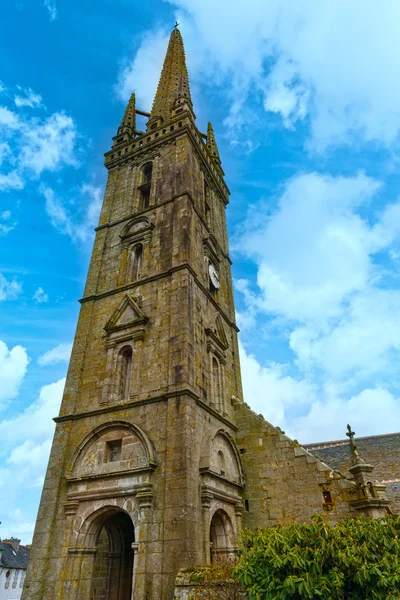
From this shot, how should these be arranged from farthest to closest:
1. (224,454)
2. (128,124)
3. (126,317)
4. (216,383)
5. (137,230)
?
(128,124) < (137,230) < (216,383) < (126,317) < (224,454)

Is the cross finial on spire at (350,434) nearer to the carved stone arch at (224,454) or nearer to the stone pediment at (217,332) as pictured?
the carved stone arch at (224,454)

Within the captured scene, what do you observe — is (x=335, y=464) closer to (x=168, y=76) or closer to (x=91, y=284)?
(x=91, y=284)

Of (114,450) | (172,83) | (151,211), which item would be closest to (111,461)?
(114,450)

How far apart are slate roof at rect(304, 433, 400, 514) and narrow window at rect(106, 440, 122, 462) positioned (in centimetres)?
1205

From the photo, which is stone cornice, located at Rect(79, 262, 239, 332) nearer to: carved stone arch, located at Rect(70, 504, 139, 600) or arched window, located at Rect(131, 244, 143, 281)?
arched window, located at Rect(131, 244, 143, 281)

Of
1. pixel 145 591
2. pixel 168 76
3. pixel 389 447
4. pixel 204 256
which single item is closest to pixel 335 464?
pixel 389 447

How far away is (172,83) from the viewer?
28.1m

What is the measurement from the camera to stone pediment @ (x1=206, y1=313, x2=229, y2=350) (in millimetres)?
16739

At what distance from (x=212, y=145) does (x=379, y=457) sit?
22884 mm

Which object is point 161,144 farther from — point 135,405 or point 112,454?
point 112,454

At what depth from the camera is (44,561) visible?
1229 centimetres

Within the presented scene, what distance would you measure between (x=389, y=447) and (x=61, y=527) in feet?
65.9

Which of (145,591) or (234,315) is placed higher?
(234,315)

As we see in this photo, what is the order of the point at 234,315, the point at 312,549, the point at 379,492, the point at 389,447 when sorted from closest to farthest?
the point at 312,549
the point at 379,492
the point at 234,315
the point at 389,447
